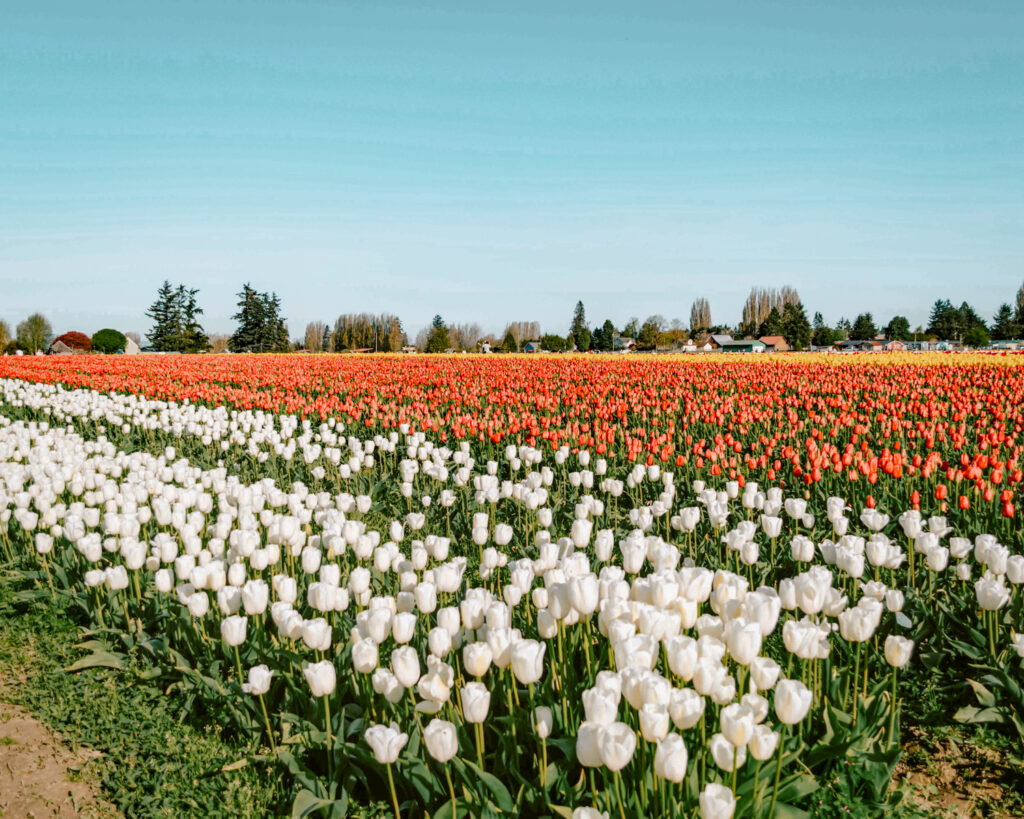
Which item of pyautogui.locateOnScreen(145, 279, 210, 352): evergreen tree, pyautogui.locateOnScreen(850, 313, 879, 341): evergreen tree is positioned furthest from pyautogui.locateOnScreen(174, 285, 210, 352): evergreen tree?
pyautogui.locateOnScreen(850, 313, 879, 341): evergreen tree

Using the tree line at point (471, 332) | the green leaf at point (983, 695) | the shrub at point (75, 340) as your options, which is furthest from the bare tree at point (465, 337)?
the green leaf at point (983, 695)

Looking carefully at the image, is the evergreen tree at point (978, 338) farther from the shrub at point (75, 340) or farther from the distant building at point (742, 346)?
the shrub at point (75, 340)

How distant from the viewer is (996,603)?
308cm

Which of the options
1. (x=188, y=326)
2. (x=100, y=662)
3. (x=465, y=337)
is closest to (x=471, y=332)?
(x=465, y=337)

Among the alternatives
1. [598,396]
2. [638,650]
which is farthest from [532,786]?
[598,396]

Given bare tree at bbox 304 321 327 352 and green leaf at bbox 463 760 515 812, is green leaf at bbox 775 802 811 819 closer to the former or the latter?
green leaf at bbox 463 760 515 812

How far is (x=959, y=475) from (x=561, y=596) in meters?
4.96

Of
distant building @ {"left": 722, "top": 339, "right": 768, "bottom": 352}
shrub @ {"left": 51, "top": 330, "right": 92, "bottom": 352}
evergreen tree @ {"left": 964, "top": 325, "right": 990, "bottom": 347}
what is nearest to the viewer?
evergreen tree @ {"left": 964, "top": 325, "right": 990, "bottom": 347}

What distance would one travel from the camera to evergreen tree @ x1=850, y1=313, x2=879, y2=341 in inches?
4033

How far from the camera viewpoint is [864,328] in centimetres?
10262

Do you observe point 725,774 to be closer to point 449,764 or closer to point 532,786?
point 532,786

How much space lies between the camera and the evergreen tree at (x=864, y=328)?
10244 cm

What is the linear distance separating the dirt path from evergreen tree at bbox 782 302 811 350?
85.6 metres

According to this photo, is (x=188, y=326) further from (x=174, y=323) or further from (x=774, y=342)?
(x=774, y=342)
